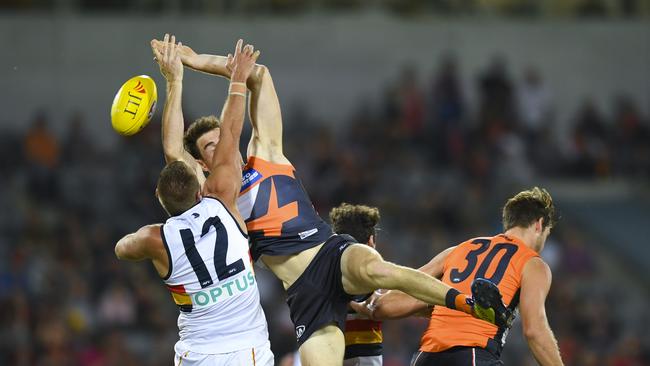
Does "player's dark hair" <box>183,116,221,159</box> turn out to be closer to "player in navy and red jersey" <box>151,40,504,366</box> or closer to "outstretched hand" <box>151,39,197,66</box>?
"player in navy and red jersey" <box>151,40,504,366</box>

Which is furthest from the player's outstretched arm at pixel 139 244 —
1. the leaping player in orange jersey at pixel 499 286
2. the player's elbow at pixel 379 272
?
the leaping player in orange jersey at pixel 499 286

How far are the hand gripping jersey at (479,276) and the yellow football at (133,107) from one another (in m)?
2.24

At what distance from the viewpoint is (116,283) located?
14.0m

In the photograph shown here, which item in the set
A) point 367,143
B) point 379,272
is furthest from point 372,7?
point 379,272

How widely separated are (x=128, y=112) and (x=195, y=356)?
5.45 feet

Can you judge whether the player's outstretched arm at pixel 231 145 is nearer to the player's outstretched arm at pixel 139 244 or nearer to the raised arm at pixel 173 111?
the raised arm at pixel 173 111

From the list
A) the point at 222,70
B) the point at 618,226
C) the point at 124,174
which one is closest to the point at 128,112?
the point at 222,70

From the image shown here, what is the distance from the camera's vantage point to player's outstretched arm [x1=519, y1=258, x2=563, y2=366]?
689 centimetres

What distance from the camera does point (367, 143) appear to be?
1741 cm

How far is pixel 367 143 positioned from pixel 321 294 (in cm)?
1021

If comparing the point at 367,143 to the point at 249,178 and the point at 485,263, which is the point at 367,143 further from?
the point at 485,263

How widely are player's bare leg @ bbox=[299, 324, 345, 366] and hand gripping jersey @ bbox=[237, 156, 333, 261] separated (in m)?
0.57

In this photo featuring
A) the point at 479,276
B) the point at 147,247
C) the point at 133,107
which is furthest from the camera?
the point at 133,107

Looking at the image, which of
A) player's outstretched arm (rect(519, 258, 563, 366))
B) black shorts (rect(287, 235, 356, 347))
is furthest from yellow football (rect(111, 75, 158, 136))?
player's outstretched arm (rect(519, 258, 563, 366))
